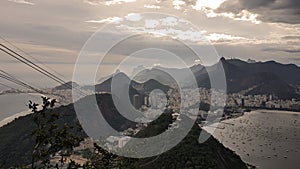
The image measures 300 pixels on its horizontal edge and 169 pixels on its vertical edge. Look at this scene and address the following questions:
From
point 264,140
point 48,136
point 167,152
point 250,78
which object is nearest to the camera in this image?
point 48,136

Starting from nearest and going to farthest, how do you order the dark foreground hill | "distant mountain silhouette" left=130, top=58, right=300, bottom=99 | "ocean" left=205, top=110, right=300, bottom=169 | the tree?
1. the tree
2. the dark foreground hill
3. "ocean" left=205, top=110, right=300, bottom=169
4. "distant mountain silhouette" left=130, top=58, right=300, bottom=99

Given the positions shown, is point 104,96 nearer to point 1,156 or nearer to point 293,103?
point 1,156

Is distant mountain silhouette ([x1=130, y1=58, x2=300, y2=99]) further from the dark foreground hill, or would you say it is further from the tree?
the tree

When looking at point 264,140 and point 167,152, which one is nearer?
point 167,152

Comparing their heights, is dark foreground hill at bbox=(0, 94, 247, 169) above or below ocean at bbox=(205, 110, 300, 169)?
above

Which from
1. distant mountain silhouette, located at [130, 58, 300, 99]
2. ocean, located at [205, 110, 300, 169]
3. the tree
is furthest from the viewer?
distant mountain silhouette, located at [130, 58, 300, 99]

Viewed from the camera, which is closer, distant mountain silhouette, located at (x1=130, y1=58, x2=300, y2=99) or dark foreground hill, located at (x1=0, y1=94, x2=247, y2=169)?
dark foreground hill, located at (x1=0, y1=94, x2=247, y2=169)

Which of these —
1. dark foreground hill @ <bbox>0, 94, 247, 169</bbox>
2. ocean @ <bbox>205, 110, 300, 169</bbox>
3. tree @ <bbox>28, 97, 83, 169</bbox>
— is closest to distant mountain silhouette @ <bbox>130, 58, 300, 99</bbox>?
ocean @ <bbox>205, 110, 300, 169</bbox>

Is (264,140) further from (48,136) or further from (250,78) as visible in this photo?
(250,78)

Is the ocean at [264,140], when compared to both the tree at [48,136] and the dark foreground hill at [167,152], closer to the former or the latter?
the dark foreground hill at [167,152]

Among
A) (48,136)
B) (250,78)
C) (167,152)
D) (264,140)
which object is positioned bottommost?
(264,140)

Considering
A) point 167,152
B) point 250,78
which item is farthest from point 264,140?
point 250,78
